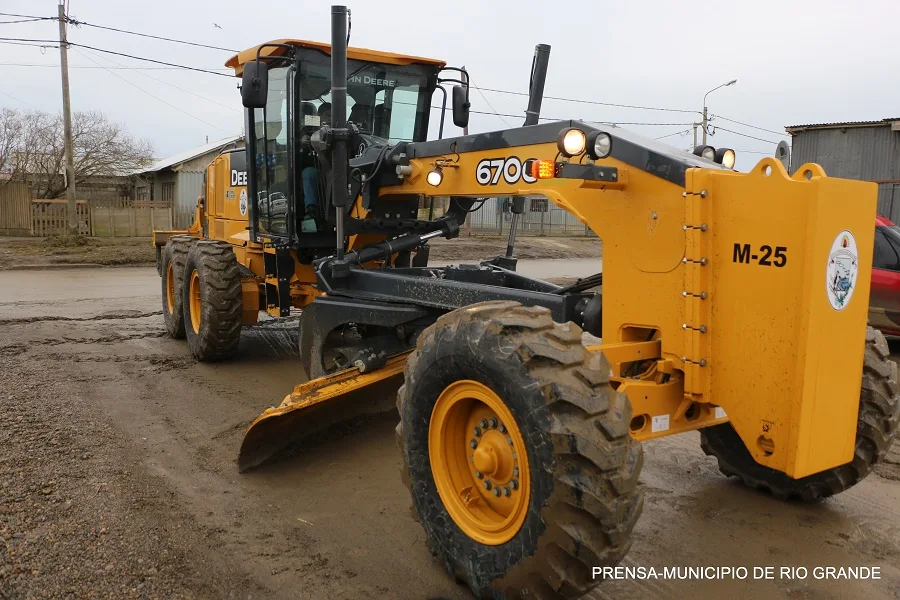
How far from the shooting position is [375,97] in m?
6.84

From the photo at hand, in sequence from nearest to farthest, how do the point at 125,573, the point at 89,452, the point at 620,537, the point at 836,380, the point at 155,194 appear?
the point at 620,537, the point at 836,380, the point at 125,573, the point at 89,452, the point at 155,194

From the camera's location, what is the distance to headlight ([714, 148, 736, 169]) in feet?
13.6

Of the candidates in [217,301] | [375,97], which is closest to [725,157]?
[375,97]

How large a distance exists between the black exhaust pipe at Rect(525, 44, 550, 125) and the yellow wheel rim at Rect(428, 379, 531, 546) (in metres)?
2.92

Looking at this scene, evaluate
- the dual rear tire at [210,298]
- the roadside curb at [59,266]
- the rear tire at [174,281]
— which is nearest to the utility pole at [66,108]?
the roadside curb at [59,266]

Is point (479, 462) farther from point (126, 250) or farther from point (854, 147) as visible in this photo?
point (854, 147)

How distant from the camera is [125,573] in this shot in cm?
346

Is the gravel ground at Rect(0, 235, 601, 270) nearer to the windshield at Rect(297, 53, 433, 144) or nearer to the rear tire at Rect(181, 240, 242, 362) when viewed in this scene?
the windshield at Rect(297, 53, 433, 144)

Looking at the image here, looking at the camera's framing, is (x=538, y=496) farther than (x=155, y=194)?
No

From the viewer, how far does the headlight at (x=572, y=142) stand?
362 centimetres

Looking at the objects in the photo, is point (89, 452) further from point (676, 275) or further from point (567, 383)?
point (676, 275)

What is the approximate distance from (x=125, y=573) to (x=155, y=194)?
3704 centimetres

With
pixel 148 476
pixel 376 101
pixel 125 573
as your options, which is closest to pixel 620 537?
pixel 125 573

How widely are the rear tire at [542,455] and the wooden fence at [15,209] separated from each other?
25917mm
